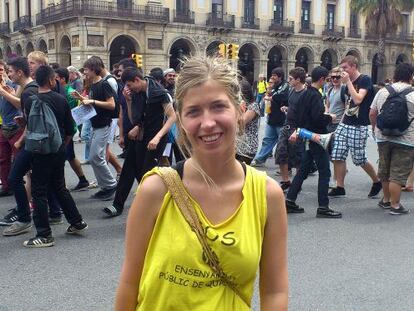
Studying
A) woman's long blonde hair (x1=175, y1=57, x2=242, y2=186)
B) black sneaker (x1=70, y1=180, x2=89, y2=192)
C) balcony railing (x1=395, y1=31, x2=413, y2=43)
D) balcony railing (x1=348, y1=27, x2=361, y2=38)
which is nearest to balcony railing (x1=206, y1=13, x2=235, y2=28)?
balcony railing (x1=348, y1=27, x2=361, y2=38)

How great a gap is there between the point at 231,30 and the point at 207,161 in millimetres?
36080

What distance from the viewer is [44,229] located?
195 inches

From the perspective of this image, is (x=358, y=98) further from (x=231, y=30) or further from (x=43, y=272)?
(x=231, y=30)

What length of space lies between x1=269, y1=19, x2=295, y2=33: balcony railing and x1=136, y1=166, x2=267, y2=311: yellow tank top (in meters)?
38.4

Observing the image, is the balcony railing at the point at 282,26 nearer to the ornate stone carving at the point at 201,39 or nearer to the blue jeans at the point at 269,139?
the ornate stone carving at the point at 201,39

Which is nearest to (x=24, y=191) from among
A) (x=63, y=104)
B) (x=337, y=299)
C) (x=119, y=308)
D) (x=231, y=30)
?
(x=63, y=104)

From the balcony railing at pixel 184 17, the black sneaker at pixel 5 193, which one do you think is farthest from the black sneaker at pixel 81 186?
the balcony railing at pixel 184 17

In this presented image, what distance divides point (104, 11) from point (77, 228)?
92.2 feet

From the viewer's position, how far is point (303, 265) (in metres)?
4.50

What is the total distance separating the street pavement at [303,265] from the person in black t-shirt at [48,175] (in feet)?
0.47

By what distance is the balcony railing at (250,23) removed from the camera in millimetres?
37503

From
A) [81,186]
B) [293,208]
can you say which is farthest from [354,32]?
[293,208]

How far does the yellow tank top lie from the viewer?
5.20 ft

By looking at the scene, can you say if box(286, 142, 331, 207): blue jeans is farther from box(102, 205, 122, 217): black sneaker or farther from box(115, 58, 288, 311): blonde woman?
box(115, 58, 288, 311): blonde woman
